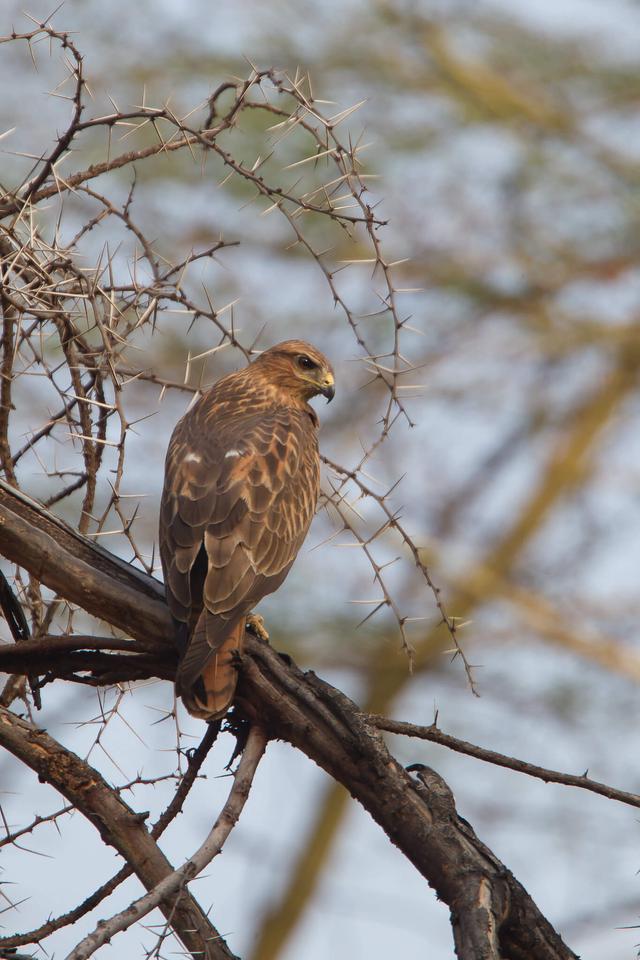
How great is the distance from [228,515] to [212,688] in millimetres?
890

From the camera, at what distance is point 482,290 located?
12.4 meters

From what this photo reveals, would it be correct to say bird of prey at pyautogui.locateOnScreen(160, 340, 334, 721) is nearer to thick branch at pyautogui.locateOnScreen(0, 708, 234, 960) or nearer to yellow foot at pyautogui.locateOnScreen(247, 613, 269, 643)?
yellow foot at pyautogui.locateOnScreen(247, 613, 269, 643)

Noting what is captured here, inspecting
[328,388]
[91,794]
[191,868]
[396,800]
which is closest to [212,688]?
[91,794]

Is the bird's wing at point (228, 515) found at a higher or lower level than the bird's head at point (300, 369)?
lower

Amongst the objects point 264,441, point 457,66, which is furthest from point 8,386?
point 457,66

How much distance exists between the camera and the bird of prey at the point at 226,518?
3074 millimetres

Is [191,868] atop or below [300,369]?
below

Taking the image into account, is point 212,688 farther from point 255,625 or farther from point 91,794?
point 255,625

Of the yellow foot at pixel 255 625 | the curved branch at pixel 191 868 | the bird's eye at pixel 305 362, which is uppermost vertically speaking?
the bird's eye at pixel 305 362

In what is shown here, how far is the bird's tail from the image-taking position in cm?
298

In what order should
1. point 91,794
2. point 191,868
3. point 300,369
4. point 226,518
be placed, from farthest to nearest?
point 300,369
point 226,518
point 91,794
point 191,868

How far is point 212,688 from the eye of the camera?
300 centimetres

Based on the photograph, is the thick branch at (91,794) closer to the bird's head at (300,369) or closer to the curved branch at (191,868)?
the curved branch at (191,868)

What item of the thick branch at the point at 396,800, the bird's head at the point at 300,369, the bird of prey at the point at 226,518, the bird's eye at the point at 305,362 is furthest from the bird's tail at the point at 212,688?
the bird's eye at the point at 305,362
